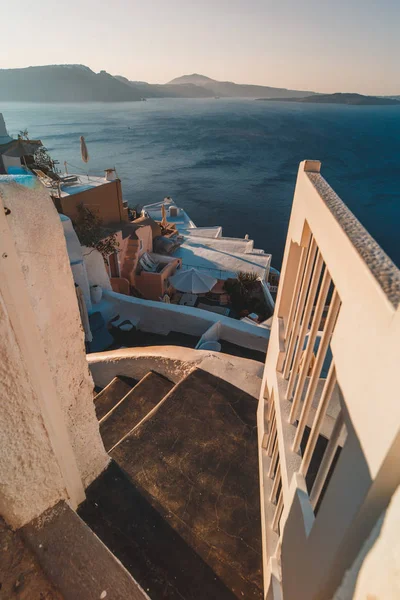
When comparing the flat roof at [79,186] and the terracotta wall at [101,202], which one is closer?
A: the terracotta wall at [101,202]

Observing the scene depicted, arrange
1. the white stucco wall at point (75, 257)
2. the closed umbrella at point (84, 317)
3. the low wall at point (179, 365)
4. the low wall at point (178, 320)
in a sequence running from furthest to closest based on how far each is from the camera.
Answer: the white stucco wall at point (75, 257) → the closed umbrella at point (84, 317) → the low wall at point (178, 320) → the low wall at point (179, 365)

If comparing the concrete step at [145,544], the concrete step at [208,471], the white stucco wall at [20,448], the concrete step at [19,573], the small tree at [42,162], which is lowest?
the concrete step at [208,471]

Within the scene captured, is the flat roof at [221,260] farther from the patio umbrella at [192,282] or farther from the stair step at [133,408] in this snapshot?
the stair step at [133,408]

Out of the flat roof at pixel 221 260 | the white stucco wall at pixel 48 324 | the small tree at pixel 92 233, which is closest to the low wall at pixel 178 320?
the small tree at pixel 92 233

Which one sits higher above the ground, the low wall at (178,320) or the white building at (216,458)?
the white building at (216,458)

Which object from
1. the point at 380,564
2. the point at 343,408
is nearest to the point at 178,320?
the point at 343,408

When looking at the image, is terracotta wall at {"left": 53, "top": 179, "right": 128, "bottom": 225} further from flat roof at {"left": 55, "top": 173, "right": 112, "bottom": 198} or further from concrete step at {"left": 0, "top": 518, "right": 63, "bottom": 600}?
concrete step at {"left": 0, "top": 518, "right": 63, "bottom": 600}

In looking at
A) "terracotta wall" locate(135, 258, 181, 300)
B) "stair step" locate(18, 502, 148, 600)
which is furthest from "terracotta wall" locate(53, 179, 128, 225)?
"stair step" locate(18, 502, 148, 600)
